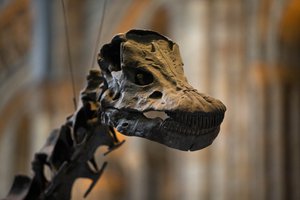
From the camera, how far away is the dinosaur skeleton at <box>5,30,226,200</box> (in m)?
1.98

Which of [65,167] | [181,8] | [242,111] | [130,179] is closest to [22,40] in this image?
[130,179]

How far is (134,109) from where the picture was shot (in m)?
2.09

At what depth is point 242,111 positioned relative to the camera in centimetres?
830

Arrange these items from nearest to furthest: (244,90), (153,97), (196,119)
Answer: (196,119)
(153,97)
(244,90)

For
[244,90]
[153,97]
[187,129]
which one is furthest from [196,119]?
[244,90]

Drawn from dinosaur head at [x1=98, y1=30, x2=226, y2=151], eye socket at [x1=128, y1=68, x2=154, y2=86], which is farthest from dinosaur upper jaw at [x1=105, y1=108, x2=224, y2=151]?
eye socket at [x1=128, y1=68, x2=154, y2=86]

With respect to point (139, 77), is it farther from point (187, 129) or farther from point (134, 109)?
point (187, 129)

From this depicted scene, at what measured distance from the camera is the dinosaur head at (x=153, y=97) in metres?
1.97

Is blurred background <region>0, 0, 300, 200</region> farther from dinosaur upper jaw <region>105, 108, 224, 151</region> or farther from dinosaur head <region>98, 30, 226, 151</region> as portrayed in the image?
dinosaur upper jaw <region>105, 108, 224, 151</region>

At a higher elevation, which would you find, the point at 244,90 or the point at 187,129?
the point at 187,129

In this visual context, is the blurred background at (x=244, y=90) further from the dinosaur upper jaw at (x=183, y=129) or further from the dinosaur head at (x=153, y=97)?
the dinosaur upper jaw at (x=183, y=129)

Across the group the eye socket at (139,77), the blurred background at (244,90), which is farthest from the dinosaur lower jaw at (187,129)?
the blurred background at (244,90)

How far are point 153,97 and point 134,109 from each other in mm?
71

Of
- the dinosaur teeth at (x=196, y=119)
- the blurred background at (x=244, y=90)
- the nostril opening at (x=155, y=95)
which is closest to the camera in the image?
the dinosaur teeth at (x=196, y=119)
